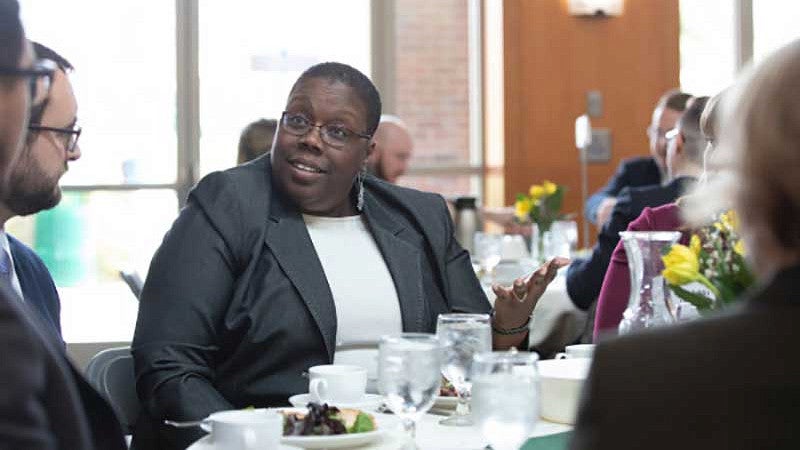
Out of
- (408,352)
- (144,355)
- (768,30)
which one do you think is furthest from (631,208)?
(768,30)

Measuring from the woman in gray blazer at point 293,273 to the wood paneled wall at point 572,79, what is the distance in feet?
15.5

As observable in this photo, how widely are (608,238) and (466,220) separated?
2229 mm

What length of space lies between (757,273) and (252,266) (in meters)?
1.59

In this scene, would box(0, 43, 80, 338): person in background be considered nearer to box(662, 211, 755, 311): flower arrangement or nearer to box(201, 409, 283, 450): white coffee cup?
box(201, 409, 283, 450): white coffee cup

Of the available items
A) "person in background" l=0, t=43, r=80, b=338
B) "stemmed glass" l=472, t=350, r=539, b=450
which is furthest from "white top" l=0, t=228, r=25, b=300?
"stemmed glass" l=472, t=350, r=539, b=450

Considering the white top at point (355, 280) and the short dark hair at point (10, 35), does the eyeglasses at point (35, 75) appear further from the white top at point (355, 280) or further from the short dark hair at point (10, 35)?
the white top at point (355, 280)

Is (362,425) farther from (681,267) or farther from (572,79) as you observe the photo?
(572,79)

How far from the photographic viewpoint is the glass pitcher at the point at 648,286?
7.16ft

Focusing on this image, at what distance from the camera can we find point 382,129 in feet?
19.0

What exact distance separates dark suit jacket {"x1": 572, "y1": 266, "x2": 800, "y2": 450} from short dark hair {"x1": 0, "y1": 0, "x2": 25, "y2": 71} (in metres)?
0.68

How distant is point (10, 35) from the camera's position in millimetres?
1286

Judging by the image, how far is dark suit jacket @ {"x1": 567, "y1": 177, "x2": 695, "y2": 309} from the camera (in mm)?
3760

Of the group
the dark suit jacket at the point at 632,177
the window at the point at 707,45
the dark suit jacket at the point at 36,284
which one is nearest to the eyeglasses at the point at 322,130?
the dark suit jacket at the point at 36,284

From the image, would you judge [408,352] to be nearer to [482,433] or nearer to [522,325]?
[482,433]
